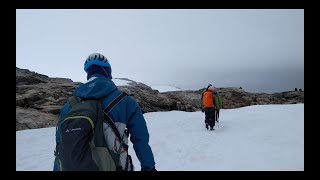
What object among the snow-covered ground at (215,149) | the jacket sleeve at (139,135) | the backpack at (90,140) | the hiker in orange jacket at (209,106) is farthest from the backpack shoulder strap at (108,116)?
the hiker in orange jacket at (209,106)

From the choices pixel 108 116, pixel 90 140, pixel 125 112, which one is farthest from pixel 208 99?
pixel 90 140

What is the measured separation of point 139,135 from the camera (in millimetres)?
2674

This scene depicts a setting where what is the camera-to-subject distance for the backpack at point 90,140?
222cm

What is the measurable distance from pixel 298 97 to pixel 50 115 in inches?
1298

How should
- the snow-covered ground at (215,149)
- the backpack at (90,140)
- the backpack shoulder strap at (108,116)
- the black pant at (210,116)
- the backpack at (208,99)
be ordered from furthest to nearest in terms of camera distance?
1. the backpack at (208,99)
2. the black pant at (210,116)
3. the snow-covered ground at (215,149)
4. the backpack shoulder strap at (108,116)
5. the backpack at (90,140)

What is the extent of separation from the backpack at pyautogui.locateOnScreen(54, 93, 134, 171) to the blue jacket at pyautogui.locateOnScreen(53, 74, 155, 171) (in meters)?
0.06

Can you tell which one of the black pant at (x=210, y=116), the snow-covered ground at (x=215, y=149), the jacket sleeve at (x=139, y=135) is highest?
the jacket sleeve at (x=139, y=135)

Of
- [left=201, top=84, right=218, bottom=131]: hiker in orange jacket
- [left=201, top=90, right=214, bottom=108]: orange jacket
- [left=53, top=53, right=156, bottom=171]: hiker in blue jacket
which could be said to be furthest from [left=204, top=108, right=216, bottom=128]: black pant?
[left=53, top=53, right=156, bottom=171]: hiker in blue jacket

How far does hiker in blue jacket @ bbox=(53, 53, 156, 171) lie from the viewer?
254cm

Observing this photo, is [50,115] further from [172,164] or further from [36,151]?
[172,164]

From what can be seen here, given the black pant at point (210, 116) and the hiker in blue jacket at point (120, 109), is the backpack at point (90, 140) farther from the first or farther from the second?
the black pant at point (210, 116)

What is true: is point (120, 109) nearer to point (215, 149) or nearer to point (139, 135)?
point (139, 135)

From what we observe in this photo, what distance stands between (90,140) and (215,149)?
21.7 feet
